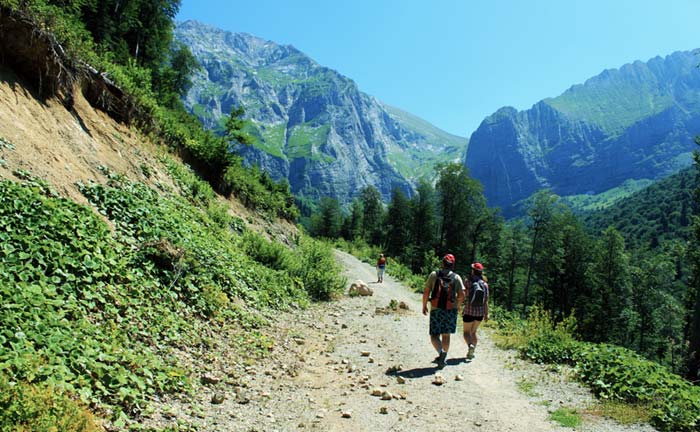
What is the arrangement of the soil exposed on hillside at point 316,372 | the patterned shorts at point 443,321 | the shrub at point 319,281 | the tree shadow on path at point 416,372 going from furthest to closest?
the shrub at point 319,281 → the patterned shorts at point 443,321 → the tree shadow on path at point 416,372 → the soil exposed on hillside at point 316,372

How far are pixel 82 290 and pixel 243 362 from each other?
9.95ft

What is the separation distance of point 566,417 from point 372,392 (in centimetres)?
311

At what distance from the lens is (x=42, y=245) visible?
6.39 metres

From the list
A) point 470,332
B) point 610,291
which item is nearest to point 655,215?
point 610,291

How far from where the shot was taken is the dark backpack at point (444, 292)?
8.93m

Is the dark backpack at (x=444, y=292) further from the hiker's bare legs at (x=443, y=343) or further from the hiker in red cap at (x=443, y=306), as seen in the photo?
the hiker's bare legs at (x=443, y=343)

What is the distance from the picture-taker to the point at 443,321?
882 centimetres

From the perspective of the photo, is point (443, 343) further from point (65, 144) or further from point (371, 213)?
point (371, 213)

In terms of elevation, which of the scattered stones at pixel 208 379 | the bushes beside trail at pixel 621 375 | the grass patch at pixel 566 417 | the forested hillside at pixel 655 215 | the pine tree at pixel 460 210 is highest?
the forested hillside at pixel 655 215

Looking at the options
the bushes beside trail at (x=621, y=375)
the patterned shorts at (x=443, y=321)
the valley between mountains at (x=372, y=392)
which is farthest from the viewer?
the patterned shorts at (x=443, y=321)

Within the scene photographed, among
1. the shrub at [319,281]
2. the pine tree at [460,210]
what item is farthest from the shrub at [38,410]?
the pine tree at [460,210]

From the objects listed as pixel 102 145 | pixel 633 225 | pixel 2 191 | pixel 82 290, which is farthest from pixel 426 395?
pixel 633 225

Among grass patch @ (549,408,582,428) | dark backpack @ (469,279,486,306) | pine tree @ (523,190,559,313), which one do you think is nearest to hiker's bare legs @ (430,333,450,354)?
dark backpack @ (469,279,486,306)

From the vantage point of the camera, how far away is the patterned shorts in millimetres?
8797
